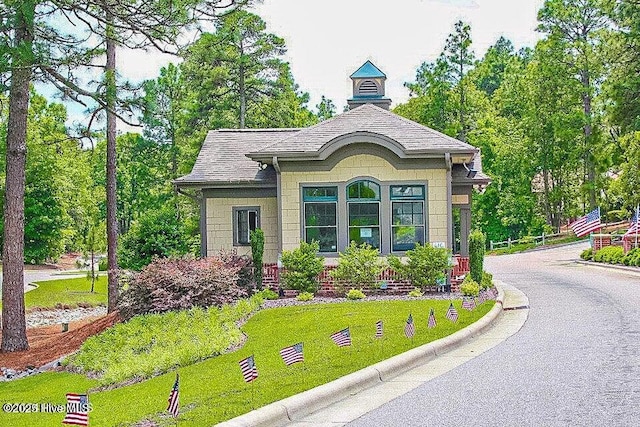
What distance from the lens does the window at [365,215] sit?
2388cm

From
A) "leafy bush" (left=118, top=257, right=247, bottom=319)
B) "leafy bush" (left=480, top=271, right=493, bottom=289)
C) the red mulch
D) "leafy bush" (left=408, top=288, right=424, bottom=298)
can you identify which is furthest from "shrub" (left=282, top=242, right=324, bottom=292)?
the red mulch

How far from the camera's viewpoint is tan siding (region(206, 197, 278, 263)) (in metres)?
25.7

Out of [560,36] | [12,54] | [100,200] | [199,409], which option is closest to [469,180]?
[12,54]

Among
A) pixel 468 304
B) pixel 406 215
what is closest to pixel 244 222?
pixel 406 215

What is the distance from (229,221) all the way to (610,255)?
652 inches

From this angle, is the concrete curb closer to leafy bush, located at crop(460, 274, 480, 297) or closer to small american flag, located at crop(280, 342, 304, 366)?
small american flag, located at crop(280, 342, 304, 366)

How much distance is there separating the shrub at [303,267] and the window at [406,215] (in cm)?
245

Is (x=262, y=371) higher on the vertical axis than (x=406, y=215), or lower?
lower

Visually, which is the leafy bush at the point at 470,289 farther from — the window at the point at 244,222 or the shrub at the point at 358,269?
the window at the point at 244,222

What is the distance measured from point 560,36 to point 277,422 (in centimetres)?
4677

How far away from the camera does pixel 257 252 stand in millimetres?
23250

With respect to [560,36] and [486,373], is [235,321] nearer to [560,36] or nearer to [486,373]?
[486,373]

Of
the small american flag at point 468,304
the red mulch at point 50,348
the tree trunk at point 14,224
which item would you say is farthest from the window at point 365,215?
the tree trunk at point 14,224

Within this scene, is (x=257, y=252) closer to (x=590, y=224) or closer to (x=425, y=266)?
(x=425, y=266)
